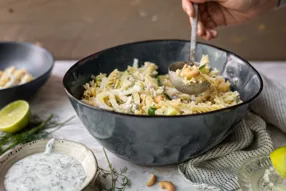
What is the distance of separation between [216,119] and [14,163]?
0.51 meters

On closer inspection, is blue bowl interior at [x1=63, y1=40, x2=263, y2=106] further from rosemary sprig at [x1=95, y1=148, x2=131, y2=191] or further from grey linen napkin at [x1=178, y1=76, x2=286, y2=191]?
rosemary sprig at [x1=95, y1=148, x2=131, y2=191]

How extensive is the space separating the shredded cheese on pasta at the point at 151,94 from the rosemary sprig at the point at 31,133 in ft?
0.67

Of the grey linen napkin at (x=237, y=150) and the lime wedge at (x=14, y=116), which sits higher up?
the grey linen napkin at (x=237, y=150)

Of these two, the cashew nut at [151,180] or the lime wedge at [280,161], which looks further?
the cashew nut at [151,180]

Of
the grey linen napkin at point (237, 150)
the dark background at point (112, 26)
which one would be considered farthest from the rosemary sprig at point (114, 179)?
the dark background at point (112, 26)

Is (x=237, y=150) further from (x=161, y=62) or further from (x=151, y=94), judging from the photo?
(x=161, y=62)

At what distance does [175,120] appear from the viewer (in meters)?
1.00

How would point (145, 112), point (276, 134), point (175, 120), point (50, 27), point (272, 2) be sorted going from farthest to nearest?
point (50, 27) → point (272, 2) → point (276, 134) → point (145, 112) → point (175, 120)

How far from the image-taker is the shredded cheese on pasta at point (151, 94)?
1144 millimetres

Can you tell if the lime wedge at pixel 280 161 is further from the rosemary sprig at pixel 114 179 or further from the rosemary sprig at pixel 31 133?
the rosemary sprig at pixel 31 133

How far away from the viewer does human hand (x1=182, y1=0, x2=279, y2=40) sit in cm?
157

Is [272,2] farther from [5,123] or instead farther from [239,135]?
[5,123]

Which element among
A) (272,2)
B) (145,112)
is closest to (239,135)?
(145,112)

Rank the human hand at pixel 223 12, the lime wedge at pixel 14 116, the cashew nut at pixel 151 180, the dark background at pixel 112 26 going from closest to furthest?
the cashew nut at pixel 151 180 → the lime wedge at pixel 14 116 → the human hand at pixel 223 12 → the dark background at pixel 112 26
